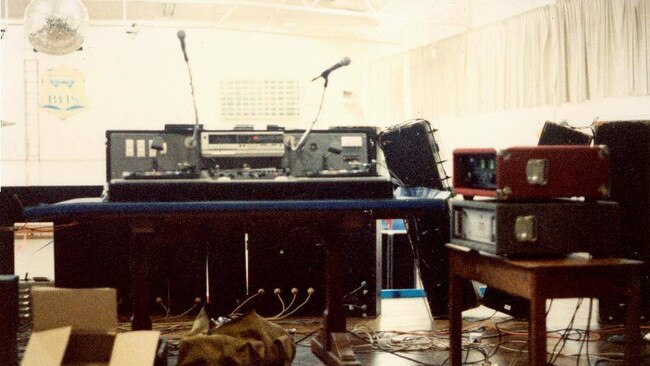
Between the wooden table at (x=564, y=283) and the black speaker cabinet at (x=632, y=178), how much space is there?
156 cm

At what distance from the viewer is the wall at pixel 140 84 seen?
10.2 meters

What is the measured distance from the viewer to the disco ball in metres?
4.78

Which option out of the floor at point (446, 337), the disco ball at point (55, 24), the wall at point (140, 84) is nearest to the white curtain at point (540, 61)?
the wall at point (140, 84)

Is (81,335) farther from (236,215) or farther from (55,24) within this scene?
(55,24)

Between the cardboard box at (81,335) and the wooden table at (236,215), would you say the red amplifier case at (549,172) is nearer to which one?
the wooden table at (236,215)

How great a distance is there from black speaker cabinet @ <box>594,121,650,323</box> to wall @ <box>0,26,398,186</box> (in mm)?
7428

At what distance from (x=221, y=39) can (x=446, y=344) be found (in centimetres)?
874

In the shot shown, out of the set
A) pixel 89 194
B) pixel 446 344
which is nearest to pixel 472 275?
pixel 446 344

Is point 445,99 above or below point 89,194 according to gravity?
above

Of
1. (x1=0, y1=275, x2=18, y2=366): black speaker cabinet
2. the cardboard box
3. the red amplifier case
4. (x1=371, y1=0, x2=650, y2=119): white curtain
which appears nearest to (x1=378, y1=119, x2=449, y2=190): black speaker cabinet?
the red amplifier case

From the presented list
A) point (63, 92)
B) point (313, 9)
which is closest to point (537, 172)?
point (313, 9)

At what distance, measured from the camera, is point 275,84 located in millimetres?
11078

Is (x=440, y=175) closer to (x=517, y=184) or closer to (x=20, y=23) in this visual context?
(x=517, y=184)

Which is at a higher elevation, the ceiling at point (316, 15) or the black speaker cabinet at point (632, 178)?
the ceiling at point (316, 15)
